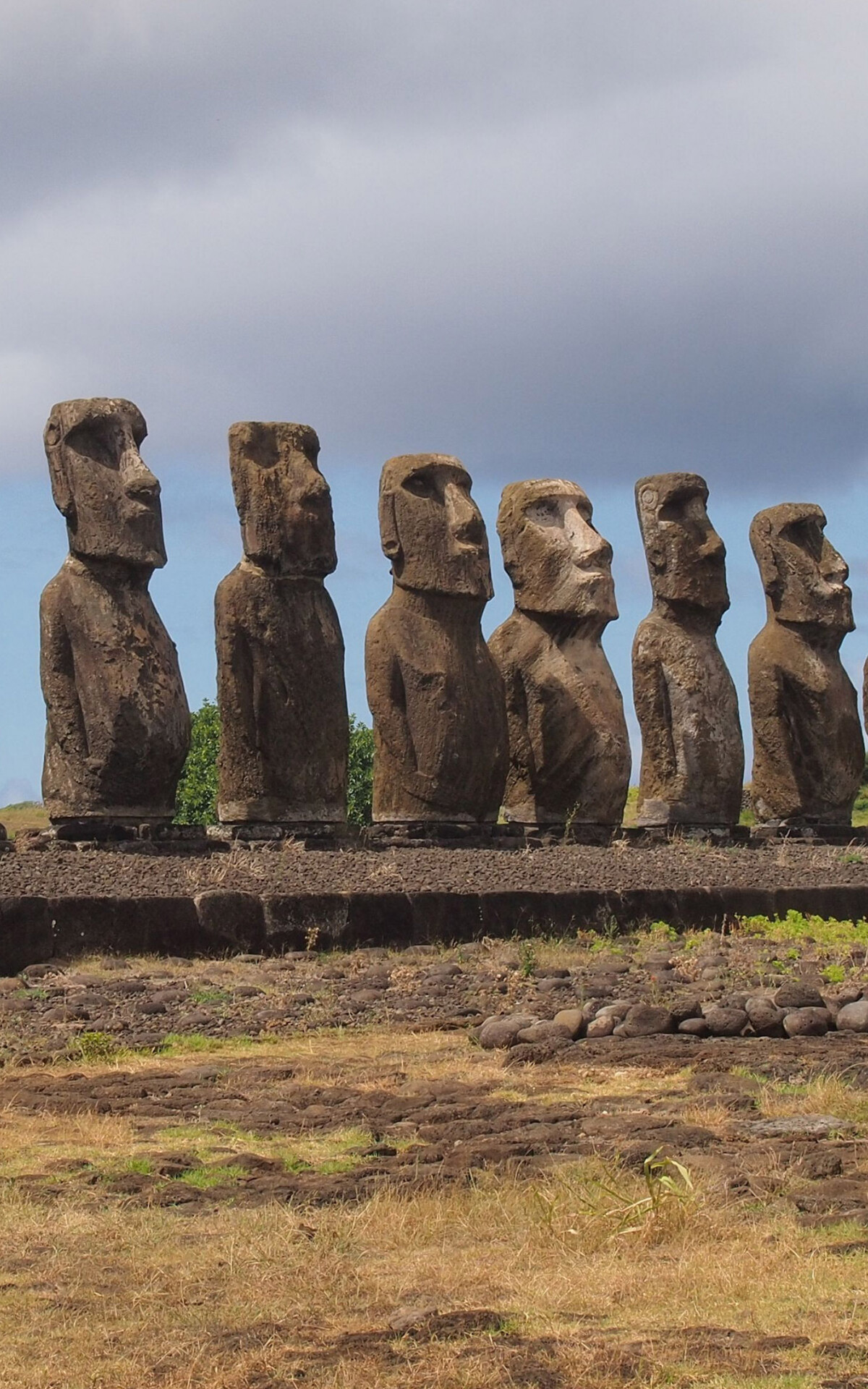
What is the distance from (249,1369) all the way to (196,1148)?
81.2 inches

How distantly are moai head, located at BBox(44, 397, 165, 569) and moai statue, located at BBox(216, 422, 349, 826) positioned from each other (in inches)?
30.2

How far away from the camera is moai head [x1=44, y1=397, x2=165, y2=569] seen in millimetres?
12023

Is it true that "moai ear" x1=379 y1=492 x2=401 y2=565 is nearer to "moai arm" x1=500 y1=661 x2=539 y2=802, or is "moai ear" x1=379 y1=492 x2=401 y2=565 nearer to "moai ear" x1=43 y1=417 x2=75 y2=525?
"moai arm" x1=500 y1=661 x2=539 y2=802

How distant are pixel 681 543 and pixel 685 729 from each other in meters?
1.58

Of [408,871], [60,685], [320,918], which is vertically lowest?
[320,918]

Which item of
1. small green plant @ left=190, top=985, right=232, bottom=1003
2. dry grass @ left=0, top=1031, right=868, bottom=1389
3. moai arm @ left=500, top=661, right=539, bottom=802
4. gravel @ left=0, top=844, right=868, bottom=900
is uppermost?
moai arm @ left=500, top=661, right=539, bottom=802

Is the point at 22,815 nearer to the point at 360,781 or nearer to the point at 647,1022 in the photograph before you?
the point at 360,781

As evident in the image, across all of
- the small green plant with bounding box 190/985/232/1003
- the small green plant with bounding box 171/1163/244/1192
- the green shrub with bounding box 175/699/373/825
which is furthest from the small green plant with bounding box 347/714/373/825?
the small green plant with bounding box 171/1163/244/1192

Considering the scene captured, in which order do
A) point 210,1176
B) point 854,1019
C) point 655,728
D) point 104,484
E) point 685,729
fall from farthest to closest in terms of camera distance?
point 655,728
point 685,729
point 104,484
point 854,1019
point 210,1176

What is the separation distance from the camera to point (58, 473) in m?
12.2

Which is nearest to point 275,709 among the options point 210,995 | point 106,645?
point 106,645

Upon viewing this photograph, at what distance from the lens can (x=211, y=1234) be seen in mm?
4426

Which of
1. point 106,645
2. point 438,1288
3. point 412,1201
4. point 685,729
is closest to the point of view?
point 438,1288

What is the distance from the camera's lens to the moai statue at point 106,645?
11.7m
